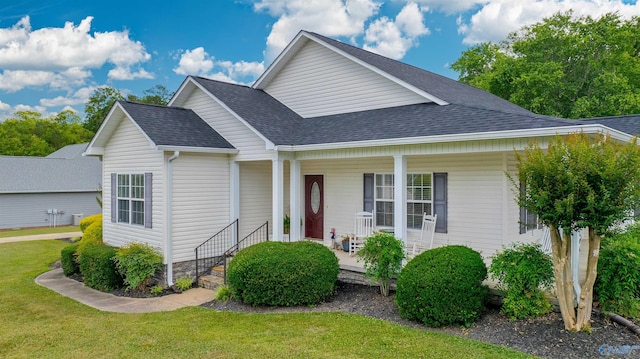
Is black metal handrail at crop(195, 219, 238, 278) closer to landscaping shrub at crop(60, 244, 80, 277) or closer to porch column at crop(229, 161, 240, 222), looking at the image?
porch column at crop(229, 161, 240, 222)

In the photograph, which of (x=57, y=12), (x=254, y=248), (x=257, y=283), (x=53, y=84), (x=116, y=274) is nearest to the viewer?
(x=257, y=283)

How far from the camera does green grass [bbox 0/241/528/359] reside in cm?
605

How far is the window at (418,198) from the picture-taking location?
10180mm

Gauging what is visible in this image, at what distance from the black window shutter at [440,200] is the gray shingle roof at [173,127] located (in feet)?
17.4

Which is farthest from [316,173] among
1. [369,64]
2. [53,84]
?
[53,84]

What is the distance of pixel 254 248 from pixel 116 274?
4395mm

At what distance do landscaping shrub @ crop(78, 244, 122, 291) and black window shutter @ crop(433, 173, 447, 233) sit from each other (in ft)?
26.4

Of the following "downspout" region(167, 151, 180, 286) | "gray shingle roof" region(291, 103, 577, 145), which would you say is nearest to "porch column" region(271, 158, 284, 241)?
"gray shingle roof" region(291, 103, 577, 145)

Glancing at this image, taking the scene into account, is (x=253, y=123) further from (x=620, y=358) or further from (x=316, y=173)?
(x=620, y=358)

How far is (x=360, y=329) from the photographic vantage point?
693 cm

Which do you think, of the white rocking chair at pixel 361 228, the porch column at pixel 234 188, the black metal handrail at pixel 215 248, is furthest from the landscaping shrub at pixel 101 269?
the white rocking chair at pixel 361 228

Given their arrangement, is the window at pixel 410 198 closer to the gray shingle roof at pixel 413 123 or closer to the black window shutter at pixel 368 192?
the black window shutter at pixel 368 192

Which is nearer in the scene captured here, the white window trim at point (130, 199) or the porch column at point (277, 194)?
the porch column at point (277, 194)

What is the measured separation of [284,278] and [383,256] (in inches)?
76.6
